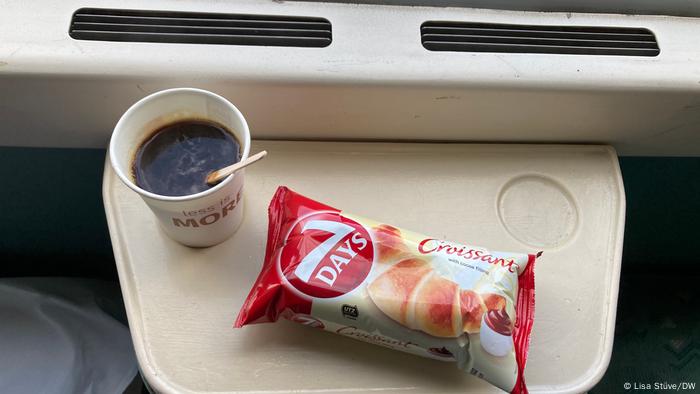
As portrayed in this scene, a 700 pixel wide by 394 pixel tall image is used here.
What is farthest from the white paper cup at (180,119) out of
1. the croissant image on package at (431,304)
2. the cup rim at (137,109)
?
the croissant image on package at (431,304)

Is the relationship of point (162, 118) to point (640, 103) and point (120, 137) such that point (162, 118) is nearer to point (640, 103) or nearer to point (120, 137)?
point (120, 137)

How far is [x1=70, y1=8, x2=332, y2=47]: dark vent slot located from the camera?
0.59 meters

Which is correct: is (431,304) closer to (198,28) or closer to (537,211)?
(537,211)

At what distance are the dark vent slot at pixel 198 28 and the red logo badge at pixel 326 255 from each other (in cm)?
17

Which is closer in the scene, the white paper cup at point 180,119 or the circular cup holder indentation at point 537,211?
the white paper cup at point 180,119

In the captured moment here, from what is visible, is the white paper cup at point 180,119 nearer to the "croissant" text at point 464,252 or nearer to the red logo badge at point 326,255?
the red logo badge at point 326,255

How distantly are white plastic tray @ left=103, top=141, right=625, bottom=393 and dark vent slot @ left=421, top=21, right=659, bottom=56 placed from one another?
0.11 meters

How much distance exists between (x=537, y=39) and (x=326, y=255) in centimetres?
29

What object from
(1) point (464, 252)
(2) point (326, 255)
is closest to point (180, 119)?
(2) point (326, 255)

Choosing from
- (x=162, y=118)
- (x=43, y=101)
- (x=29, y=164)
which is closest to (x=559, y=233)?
(x=162, y=118)

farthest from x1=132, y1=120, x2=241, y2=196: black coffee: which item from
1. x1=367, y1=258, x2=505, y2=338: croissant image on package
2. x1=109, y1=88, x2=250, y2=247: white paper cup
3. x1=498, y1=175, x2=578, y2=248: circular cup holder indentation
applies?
x1=498, y1=175, x2=578, y2=248: circular cup holder indentation

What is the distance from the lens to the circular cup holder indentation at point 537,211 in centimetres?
65

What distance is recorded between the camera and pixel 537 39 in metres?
0.63

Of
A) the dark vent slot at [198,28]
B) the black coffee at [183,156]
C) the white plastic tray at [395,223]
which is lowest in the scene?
the white plastic tray at [395,223]
